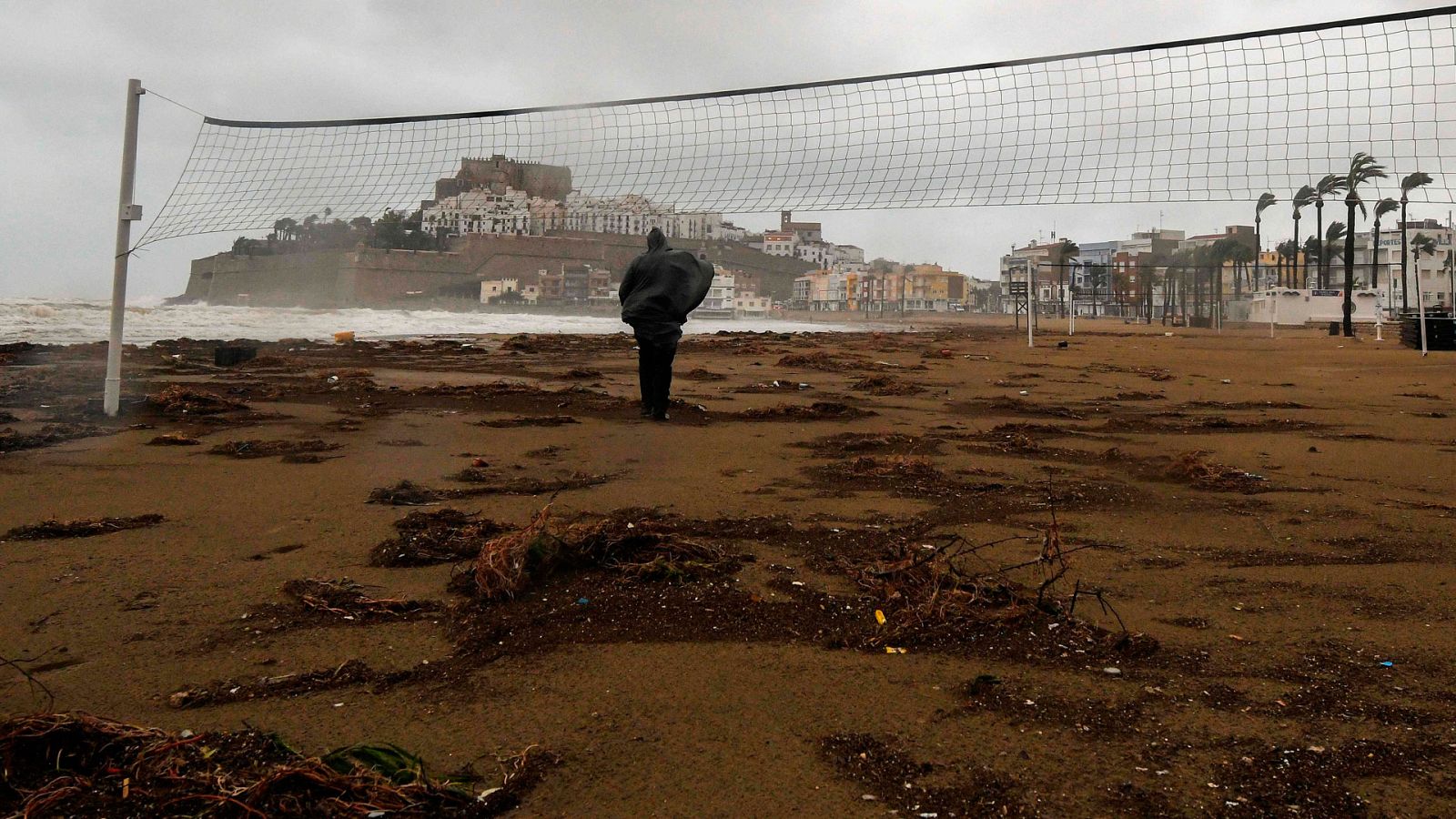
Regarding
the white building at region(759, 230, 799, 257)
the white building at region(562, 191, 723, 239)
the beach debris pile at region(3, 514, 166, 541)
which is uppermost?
the white building at region(759, 230, 799, 257)

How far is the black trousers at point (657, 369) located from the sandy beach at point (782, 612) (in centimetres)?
106

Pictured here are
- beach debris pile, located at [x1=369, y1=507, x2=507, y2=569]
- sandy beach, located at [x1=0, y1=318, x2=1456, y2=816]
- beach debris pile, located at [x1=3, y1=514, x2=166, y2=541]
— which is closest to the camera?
sandy beach, located at [x1=0, y1=318, x2=1456, y2=816]

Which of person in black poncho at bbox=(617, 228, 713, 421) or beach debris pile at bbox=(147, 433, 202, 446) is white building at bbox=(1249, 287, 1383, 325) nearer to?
person in black poncho at bbox=(617, 228, 713, 421)

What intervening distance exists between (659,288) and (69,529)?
4.47m

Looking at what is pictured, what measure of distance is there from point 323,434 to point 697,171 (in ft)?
19.7

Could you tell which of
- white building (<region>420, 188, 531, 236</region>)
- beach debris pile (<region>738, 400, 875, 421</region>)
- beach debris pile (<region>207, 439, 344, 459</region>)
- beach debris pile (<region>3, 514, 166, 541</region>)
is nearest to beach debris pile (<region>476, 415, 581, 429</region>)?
beach debris pile (<region>207, 439, 344, 459</region>)

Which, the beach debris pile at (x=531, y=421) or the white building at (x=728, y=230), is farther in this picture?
the white building at (x=728, y=230)

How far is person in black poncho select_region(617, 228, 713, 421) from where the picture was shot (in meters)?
7.35

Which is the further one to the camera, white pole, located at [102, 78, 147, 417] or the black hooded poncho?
the black hooded poncho

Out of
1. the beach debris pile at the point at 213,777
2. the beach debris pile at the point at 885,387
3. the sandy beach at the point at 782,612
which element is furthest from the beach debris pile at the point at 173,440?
the beach debris pile at the point at 885,387

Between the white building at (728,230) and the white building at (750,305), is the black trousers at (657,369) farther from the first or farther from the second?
the white building at (750,305)

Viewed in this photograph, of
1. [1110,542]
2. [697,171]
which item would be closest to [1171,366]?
[697,171]

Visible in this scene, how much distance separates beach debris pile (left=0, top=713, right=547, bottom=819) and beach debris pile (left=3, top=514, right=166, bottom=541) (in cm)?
196

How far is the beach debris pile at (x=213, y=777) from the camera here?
1.65 metres
